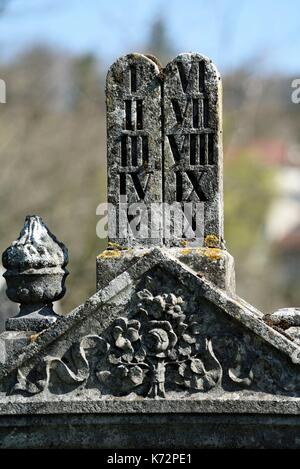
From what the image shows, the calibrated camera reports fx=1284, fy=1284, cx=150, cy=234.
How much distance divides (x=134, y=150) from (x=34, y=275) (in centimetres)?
97

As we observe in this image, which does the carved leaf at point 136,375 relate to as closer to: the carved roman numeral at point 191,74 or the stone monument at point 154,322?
the stone monument at point 154,322

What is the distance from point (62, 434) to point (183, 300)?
1047mm

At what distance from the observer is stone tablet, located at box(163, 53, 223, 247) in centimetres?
765

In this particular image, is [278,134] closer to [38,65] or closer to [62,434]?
[38,65]

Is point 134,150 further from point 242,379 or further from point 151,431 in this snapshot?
point 151,431

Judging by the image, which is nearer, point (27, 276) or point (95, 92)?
point (27, 276)

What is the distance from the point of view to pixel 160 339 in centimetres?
730

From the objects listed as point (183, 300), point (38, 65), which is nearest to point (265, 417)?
point (183, 300)

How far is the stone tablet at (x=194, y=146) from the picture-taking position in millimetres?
7652

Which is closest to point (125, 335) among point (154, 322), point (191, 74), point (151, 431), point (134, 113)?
point (154, 322)

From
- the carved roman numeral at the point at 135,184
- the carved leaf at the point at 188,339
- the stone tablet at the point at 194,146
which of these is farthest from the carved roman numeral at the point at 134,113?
the carved leaf at the point at 188,339

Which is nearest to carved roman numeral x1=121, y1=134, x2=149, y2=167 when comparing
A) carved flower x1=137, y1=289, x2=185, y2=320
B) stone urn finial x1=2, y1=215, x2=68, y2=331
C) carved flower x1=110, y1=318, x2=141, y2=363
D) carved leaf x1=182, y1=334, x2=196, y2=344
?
stone urn finial x1=2, y1=215, x2=68, y2=331

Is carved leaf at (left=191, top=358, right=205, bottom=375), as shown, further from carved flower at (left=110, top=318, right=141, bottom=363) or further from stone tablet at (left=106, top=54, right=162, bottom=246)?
stone tablet at (left=106, top=54, right=162, bottom=246)

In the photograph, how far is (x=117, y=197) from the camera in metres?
7.77
